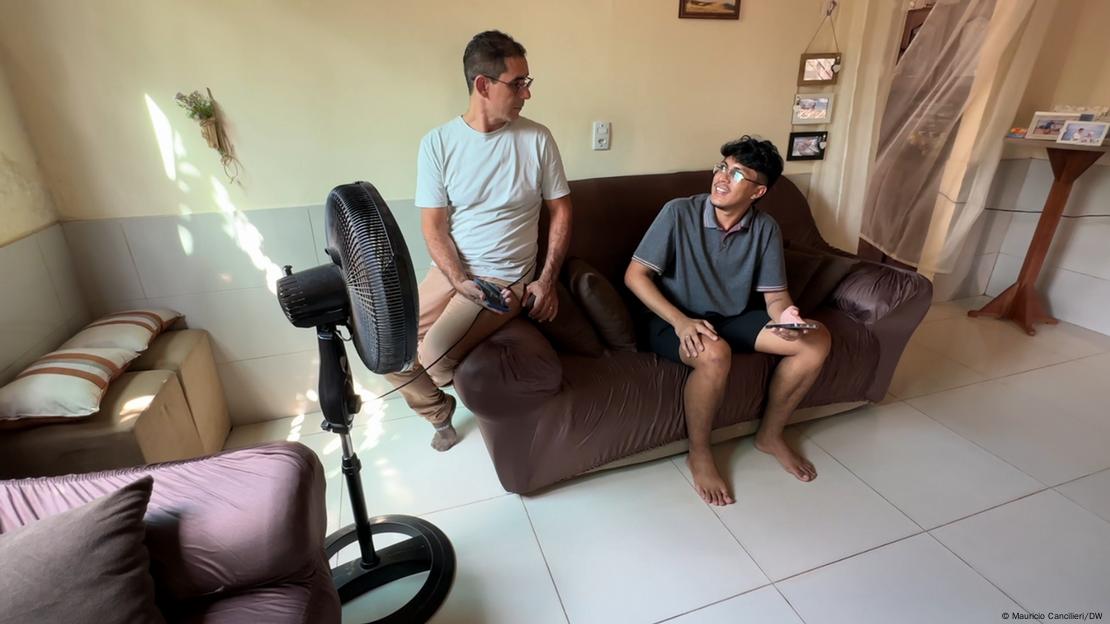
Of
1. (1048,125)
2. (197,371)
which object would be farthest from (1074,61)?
(197,371)

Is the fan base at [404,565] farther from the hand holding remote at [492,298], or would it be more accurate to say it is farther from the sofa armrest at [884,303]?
the sofa armrest at [884,303]

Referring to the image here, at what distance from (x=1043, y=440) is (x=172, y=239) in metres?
3.30

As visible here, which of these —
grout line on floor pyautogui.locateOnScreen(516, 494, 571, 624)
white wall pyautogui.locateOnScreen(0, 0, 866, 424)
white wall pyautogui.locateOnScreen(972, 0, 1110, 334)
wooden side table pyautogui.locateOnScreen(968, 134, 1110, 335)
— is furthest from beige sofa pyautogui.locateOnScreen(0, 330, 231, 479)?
white wall pyautogui.locateOnScreen(972, 0, 1110, 334)

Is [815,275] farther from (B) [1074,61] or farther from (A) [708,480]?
(B) [1074,61]

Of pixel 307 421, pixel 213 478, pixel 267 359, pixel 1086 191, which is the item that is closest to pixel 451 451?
pixel 307 421

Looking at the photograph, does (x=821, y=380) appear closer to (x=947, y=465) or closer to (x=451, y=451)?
(x=947, y=465)

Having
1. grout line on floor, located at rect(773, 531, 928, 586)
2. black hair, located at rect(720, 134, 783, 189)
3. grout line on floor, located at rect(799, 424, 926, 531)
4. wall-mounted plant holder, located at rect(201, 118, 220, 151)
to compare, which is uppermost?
wall-mounted plant holder, located at rect(201, 118, 220, 151)

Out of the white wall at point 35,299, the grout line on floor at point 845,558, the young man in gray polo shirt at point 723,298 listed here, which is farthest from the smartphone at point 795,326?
the white wall at point 35,299

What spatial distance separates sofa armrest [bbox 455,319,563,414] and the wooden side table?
273 cm

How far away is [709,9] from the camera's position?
2.17 metres

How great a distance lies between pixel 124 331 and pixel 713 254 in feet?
6.50

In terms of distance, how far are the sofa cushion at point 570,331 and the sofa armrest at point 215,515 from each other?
0.92m

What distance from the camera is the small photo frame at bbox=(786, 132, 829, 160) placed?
2.52 metres

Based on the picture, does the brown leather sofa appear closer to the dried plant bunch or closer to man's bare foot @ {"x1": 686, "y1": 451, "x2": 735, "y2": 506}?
man's bare foot @ {"x1": 686, "y1": 451, "x2": 735, "y2": 506}
